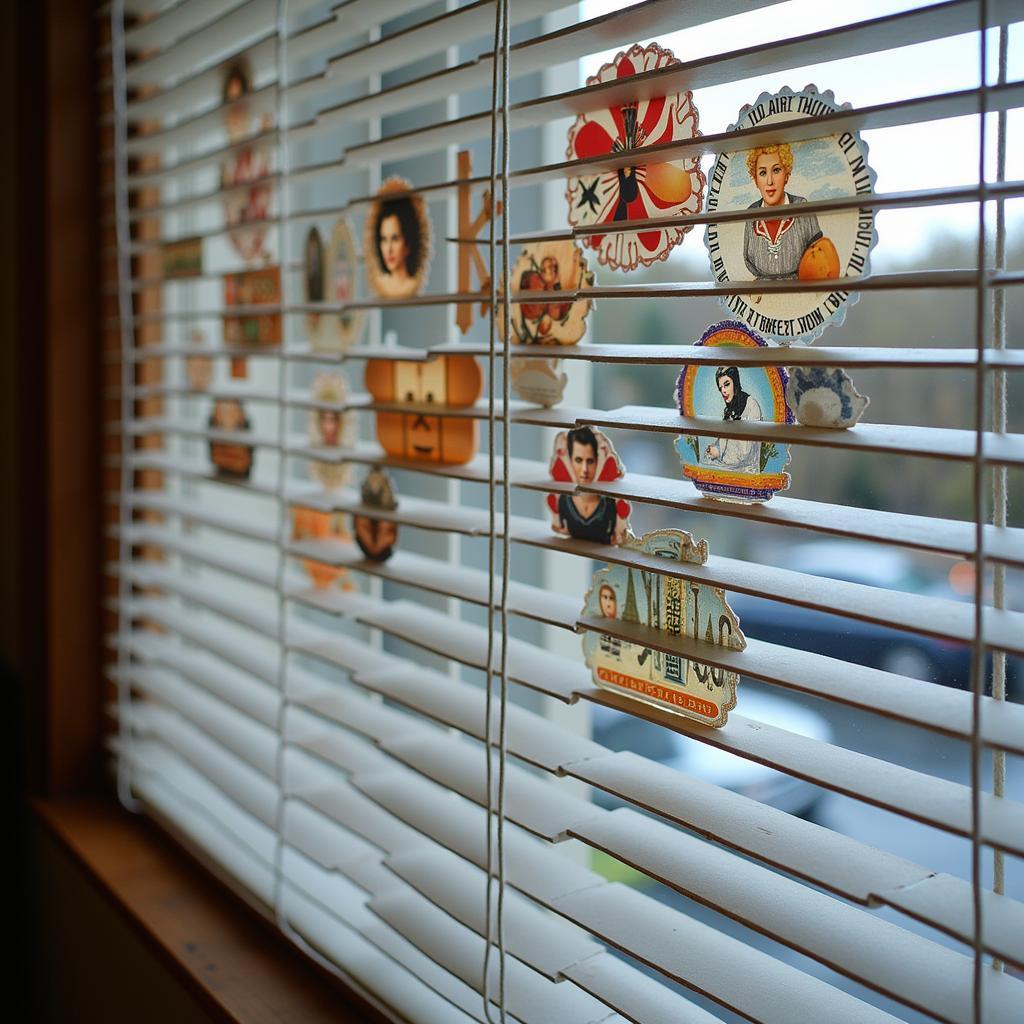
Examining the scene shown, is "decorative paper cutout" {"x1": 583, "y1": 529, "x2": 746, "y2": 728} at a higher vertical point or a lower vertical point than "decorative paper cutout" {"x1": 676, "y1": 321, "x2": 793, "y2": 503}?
lower

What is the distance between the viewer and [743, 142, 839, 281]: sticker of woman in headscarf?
0.59 m

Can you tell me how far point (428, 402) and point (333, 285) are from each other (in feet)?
0.69

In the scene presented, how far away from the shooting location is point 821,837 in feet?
2.03

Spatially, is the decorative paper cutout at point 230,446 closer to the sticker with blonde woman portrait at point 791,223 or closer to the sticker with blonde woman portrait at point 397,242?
the sticker with blonde woman portrait at point 397,242

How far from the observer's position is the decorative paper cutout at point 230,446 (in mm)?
1224

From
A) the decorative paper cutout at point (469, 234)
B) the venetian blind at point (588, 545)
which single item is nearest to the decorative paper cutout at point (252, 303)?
the venetian blind at point (588, 545)

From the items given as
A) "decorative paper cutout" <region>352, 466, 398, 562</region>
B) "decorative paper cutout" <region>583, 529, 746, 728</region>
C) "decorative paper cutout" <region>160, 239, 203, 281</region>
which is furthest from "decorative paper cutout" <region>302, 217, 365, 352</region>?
"decorative paper cutout" <region>583, 529, 746, 728</region>

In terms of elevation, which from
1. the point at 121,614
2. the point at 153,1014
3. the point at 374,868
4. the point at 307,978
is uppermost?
the point at 121,614

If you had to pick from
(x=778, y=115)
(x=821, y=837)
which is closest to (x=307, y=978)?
(x=821, y=837)

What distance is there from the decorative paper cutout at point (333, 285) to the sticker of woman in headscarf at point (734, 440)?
0.44 m

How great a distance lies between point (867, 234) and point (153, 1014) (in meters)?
1.11

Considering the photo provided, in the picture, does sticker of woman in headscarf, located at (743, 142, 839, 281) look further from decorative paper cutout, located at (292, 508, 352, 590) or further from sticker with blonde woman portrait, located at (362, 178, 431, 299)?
decorative paper cutout, located at (292, 508, 352, 590)

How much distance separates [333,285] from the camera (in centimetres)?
104

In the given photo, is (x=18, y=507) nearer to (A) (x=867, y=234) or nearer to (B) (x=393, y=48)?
(B) (x=393, y=48)
